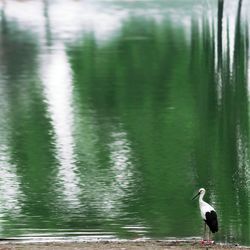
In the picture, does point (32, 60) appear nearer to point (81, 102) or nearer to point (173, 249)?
point (81, 102)

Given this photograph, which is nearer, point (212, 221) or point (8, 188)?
point (212, 221)

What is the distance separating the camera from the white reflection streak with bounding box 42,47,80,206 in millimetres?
26781

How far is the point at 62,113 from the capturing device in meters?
41.1

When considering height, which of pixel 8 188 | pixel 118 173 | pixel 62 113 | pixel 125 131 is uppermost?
pixel 8 188

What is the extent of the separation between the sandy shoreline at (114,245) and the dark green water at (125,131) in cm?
196

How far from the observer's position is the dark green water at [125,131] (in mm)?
22781

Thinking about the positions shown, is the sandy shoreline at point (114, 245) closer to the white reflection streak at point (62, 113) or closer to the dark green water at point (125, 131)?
Result: the dark green water at point (125, 131)

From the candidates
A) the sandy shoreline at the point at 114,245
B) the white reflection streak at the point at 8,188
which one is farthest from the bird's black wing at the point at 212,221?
the white reflection streak at the point at 8,188

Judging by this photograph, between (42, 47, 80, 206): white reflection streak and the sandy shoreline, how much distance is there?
5872 mm

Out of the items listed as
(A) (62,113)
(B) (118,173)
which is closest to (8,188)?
(B) (118,173)

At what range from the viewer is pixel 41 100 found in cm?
4544

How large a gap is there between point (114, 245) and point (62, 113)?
2386cm

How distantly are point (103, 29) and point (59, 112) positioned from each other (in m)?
43.3

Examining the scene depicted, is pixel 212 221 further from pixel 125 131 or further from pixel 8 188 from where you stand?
pixel 125 131
